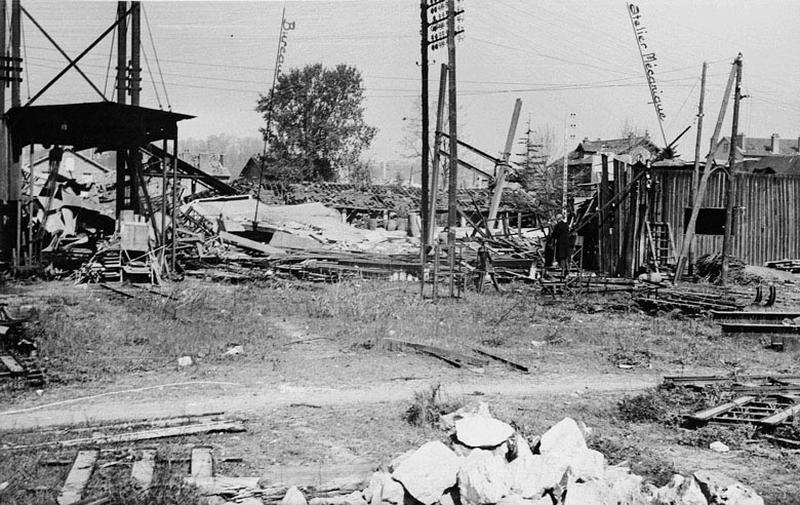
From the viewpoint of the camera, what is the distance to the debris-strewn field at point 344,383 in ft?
22.2

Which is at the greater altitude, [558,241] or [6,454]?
[558,241]

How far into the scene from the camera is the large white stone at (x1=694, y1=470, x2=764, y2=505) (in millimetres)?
5426

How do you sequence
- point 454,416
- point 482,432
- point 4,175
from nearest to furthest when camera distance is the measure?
point 482,432, point 454,416, point 4,175

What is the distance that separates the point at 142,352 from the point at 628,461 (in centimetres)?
775

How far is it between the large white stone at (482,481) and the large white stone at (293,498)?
1202 millimetres

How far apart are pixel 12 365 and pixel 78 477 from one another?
450 cm

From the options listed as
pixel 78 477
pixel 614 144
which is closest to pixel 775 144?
pixel 614 144

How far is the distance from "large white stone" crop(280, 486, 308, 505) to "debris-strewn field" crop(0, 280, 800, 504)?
314 mm

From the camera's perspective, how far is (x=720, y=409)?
8.30 metres

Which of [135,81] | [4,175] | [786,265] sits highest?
[135,81]

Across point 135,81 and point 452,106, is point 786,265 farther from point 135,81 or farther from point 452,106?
point 135,81

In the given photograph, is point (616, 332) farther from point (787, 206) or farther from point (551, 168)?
point (551, 168)

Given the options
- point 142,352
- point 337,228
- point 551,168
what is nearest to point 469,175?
point 551,168

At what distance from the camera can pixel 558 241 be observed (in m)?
22.0
